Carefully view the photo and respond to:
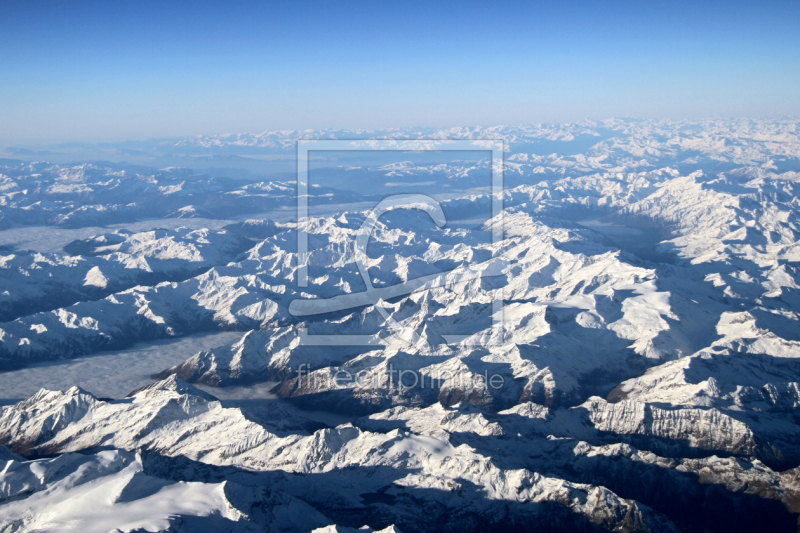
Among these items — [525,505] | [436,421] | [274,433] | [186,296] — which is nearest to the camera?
[525,505]

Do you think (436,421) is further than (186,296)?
No

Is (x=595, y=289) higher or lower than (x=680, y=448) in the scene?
higher

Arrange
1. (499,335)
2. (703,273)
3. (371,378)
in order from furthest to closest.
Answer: (703,273), (499,335), (371,378)

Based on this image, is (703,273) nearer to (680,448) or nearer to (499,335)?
(499,335)

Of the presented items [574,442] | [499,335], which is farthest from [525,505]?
[499,335]

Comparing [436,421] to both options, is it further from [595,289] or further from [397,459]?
[595,289]

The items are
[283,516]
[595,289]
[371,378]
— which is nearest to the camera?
[283,516]

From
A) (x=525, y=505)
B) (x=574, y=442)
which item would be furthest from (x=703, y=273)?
(x=525, y=505)

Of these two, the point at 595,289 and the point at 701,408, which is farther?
the point at 595,289

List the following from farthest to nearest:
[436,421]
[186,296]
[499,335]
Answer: [186,296]
[499,335]
[436,421]
